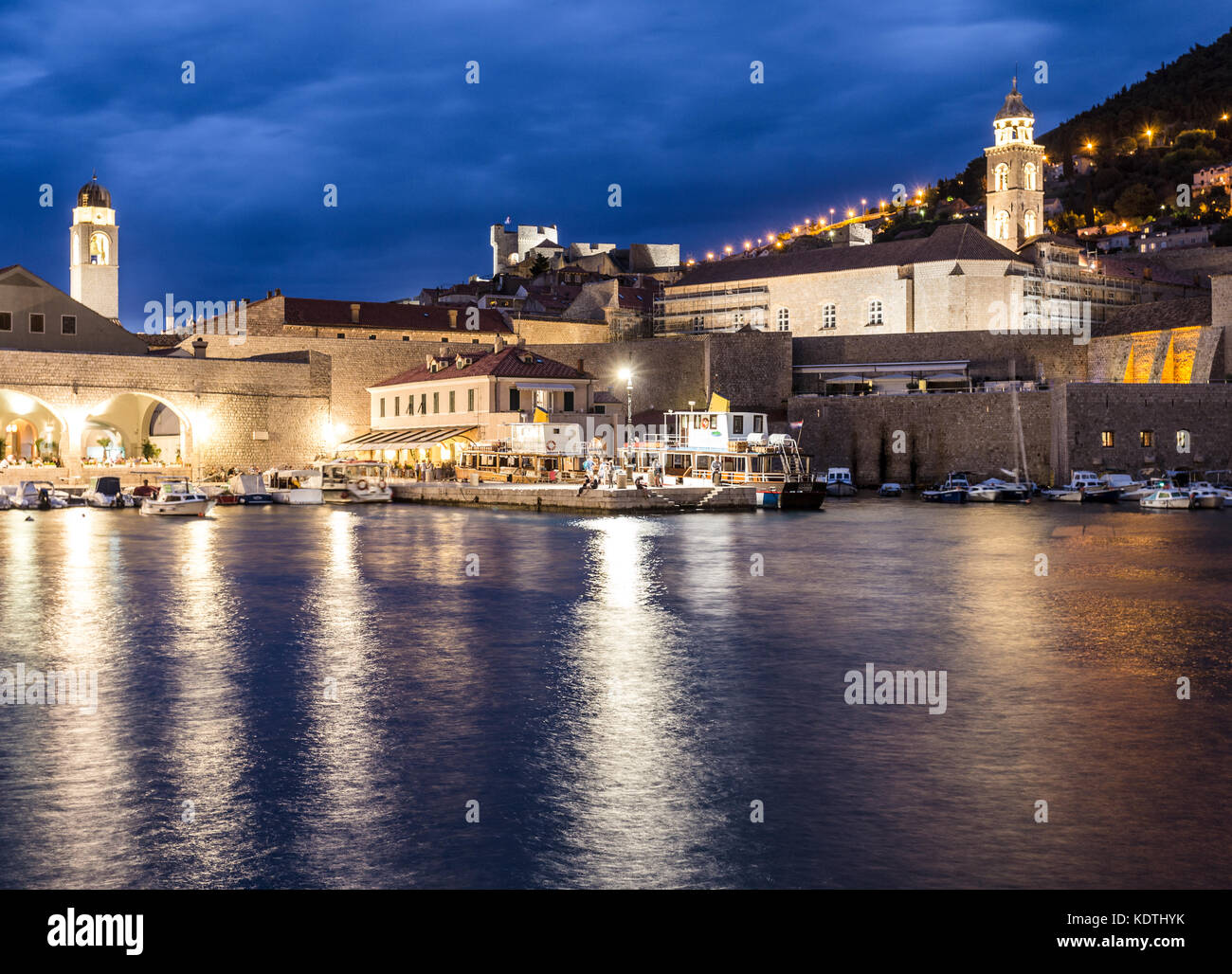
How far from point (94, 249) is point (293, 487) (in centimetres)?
3830

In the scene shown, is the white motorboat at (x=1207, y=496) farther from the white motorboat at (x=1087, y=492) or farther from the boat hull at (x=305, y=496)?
the boat hull at (x=305, y=496)

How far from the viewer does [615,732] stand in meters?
8.37

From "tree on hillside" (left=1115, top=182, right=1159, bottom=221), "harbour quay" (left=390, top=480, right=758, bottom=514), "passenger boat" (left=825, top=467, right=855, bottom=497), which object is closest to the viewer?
"harbour quay" (left=390, top=480, right=758, bottom=514)

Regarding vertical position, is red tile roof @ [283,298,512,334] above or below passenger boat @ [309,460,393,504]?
above

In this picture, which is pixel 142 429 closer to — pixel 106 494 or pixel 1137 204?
pixel 106 494

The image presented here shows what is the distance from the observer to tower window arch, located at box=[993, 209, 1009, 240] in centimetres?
7275

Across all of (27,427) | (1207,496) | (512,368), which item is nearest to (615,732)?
(1207,496)

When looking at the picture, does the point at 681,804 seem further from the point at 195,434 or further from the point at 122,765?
the point at 195,434

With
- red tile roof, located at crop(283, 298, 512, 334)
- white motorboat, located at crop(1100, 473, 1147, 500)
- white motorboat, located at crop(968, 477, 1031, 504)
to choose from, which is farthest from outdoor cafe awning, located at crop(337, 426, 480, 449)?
white motorboat, located at crop(1100, 473, 1147, 500)

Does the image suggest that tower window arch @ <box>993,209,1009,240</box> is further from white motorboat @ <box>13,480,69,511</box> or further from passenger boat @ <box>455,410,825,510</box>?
white motorboat @ <box>13,480,69,511</box>

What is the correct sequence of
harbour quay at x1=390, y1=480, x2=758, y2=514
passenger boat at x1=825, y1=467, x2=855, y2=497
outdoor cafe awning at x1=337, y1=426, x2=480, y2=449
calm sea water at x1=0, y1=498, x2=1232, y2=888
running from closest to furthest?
calm sea water at x1=0, y1=498, x2=1232, y2=888 < harbour quay at x1=390, y1=480, x2=758, y2=514 < outdoor cafe awning at x1=337, y1=426, x2=480, y2=449 < passenger boat at x1=825, y1=467, x2=855, y2=497

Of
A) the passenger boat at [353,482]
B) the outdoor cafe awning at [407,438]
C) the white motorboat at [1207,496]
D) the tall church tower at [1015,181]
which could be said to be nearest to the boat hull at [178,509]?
the passenger boat at [353,482]

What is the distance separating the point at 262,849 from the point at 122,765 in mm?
2030

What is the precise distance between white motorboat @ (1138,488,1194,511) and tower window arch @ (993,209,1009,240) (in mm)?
38587
